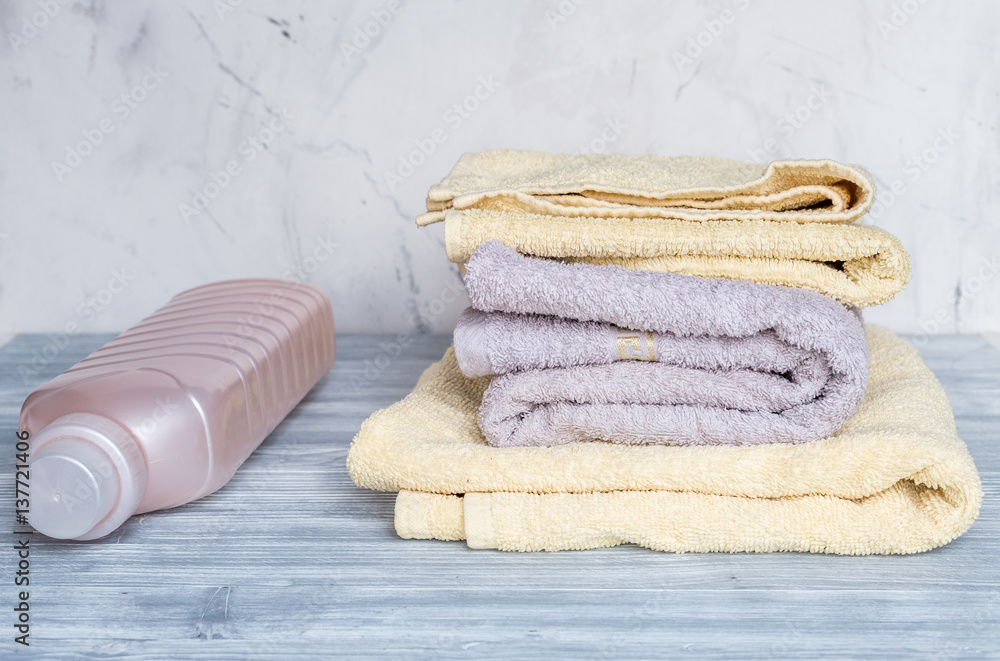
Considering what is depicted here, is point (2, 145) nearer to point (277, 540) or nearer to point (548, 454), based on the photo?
point (277, 540)

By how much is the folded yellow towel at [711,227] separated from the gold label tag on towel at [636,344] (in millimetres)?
56

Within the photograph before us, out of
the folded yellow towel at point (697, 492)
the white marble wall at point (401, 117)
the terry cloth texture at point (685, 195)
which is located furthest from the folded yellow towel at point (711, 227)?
the white marble wall at point (401, 117)

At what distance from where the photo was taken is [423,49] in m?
1.04

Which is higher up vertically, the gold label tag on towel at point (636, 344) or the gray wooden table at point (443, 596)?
the gold label tag on towel at point (636, 344)

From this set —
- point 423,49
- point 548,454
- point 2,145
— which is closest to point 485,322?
point 548,454

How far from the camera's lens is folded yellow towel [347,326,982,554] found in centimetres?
57

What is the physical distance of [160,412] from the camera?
24.4 inches

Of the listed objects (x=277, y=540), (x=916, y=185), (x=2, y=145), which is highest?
(x=916, y=185)

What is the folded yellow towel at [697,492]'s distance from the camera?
1.86ft

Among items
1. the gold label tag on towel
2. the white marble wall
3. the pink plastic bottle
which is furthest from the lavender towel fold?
the white marble wall

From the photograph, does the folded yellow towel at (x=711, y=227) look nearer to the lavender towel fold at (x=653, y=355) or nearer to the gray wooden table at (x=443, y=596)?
the lavender towel fold at (x=653, y=355)

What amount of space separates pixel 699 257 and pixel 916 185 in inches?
22.7

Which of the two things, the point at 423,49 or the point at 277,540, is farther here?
the point at 423,49

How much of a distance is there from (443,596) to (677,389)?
0.72 feet
